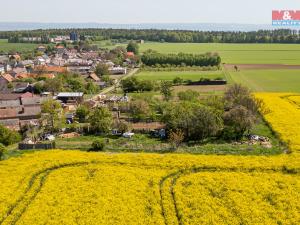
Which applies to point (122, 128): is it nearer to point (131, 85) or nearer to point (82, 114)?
point (82, 114)

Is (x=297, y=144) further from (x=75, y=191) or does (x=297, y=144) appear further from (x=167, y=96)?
(x=167, y=96)

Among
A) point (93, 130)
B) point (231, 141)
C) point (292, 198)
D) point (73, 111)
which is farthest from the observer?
point (73, 111)

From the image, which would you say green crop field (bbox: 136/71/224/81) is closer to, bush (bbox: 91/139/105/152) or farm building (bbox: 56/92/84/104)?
farm building (bbox: 56/92/84/104)

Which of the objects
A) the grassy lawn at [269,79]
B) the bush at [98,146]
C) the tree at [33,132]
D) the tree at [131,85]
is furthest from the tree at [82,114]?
the grassy lawn at [269,79]

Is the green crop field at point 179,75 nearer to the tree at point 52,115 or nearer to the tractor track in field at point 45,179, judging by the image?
the tree at point 52,115

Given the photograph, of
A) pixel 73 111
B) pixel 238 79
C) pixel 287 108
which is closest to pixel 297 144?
pixel 287 108

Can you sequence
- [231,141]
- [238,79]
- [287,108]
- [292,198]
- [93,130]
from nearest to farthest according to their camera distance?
[292,198] → [231,141] → [93,130] → [287,108] → [238,79]

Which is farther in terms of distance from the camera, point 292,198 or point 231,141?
point 231,141
